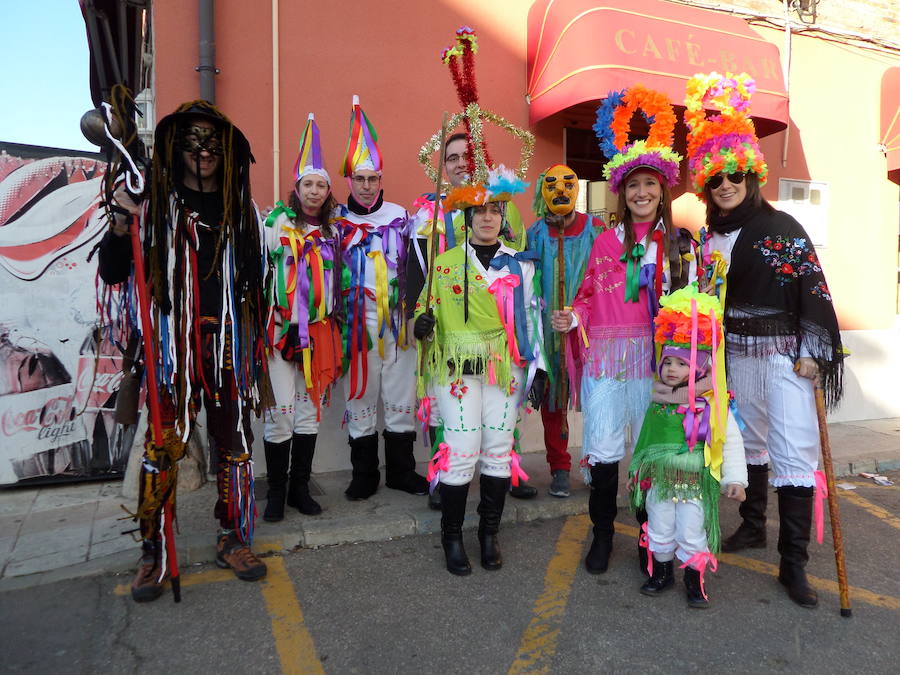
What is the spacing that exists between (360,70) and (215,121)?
229 centimetres

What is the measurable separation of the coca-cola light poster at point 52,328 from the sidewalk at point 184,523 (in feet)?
0.84

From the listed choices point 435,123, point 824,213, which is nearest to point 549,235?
point 435,123

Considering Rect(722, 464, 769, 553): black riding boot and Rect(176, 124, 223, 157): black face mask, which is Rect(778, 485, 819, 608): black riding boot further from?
Rect(176, 124, 223, 157): black face mask

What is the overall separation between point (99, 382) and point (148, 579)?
2.15 m

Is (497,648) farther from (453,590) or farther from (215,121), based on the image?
(215,121)

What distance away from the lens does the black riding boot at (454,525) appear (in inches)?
123

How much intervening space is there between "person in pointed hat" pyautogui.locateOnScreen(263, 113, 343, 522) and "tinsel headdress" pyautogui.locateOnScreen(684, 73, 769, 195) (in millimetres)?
2077

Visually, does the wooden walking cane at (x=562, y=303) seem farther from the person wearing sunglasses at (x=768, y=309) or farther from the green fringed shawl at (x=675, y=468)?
the green fringed shawl at (x=675, y=468)

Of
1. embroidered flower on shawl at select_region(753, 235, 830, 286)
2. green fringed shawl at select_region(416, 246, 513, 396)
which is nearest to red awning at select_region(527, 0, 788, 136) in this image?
embroidered flower on shawl at select_region(753, 235, 830, 286)

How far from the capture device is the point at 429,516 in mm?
3785

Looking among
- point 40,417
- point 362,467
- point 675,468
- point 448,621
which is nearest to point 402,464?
point 362,467

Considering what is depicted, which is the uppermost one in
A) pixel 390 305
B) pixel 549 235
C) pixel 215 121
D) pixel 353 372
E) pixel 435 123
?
pixel 435 123

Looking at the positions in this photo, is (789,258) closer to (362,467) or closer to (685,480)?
(685,480)

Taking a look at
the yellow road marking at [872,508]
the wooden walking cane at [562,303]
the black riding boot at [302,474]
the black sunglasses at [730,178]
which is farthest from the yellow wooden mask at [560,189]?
the yellow road marking at [872,508]
